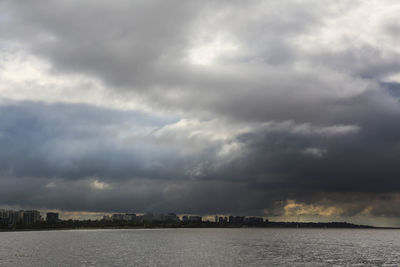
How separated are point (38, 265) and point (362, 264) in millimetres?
106800

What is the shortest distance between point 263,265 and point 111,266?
1908 inches

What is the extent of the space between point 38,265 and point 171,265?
136 ft

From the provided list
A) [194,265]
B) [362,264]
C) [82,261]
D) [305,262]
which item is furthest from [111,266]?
[362,264]

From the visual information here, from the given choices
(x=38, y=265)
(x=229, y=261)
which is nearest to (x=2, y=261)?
(x=38, y=265)

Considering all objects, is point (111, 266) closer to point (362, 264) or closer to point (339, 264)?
point (339, 264)

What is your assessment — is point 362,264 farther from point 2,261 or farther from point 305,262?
point 2,261

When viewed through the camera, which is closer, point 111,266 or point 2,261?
point 111,266

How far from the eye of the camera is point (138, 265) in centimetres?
12300

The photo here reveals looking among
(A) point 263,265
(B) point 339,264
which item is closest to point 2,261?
(A) point 263,265

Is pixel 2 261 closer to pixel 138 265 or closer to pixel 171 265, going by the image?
pixel 138 265

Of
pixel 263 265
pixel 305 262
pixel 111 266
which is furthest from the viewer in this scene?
pixel 305 262

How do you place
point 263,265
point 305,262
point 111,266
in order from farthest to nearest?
1. point 305,262
2. point 263,265
3. point 111,266

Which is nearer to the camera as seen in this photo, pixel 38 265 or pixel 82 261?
pixel 38 265

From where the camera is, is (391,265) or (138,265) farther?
(391,265)
